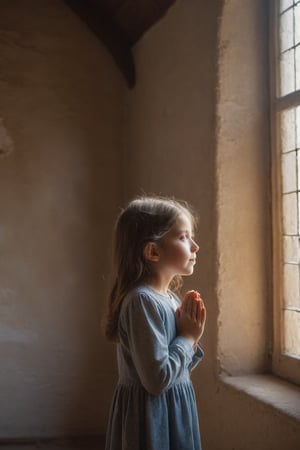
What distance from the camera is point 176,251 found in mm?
1666

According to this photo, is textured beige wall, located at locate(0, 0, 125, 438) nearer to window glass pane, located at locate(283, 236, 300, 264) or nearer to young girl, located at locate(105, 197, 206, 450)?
window glass pane, located at locate(283, 236, 300, 264)

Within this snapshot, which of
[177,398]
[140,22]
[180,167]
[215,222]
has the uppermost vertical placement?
[140,22]

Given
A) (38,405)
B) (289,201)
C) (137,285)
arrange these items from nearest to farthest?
(137,285)
(289,201)
(38,405)

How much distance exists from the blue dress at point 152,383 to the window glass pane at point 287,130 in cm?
112

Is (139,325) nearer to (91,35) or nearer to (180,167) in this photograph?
(180,167)

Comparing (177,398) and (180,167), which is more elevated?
(180,167)

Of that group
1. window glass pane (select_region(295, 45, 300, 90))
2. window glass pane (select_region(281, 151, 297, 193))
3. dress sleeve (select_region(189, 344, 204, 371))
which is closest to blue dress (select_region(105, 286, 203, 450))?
dress sleeve (select_region(189, 344, 204, 371))

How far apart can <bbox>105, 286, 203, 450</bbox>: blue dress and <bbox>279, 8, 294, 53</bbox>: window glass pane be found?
142 centimetres

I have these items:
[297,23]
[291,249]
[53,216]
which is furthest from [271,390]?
[53,216]

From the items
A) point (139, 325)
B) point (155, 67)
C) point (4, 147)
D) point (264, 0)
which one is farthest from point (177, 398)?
point (4, 147)

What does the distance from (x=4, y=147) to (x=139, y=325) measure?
2.60 m

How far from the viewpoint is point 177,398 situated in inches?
63.2

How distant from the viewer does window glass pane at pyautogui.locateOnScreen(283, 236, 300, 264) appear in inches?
93.8

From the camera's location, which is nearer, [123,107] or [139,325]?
[139,325]
